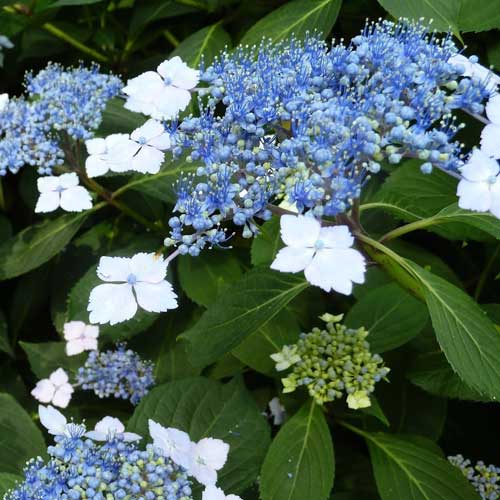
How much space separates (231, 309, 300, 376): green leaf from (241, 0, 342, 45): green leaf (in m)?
0.56

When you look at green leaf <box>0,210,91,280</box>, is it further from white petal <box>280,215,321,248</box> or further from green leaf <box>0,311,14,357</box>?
white petal <box>280,215,321,248</box>

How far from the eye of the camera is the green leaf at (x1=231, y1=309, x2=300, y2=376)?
4.91ft

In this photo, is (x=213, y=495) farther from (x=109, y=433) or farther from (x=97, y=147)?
(x=97, y=147)

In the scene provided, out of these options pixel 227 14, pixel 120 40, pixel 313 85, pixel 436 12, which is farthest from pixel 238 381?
pixel 120 40

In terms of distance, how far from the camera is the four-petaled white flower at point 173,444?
1.17 m

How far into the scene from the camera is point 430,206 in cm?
145

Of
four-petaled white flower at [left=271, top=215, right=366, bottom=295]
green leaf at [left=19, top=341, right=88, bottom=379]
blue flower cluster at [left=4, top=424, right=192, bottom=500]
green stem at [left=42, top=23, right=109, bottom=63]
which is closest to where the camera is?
four-petaled white flower at [left=271, top=215, right=366, bottom=295]

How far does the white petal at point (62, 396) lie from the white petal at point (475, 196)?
1119mm

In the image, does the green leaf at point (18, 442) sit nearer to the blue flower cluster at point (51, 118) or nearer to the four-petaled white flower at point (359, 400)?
the blue flower cluster at point (51, 118)

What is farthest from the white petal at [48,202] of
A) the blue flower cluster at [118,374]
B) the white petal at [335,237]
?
the white petal at [335,237]

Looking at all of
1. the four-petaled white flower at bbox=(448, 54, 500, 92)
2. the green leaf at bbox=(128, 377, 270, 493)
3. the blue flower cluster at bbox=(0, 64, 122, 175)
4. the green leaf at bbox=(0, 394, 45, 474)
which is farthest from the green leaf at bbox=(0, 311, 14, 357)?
the four-petaled white flower at bbox=(448, 54, 500, 92)

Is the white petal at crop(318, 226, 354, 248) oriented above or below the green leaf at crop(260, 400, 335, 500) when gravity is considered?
above

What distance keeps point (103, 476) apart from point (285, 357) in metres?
0.44

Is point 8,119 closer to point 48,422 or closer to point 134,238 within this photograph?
point 134,238
